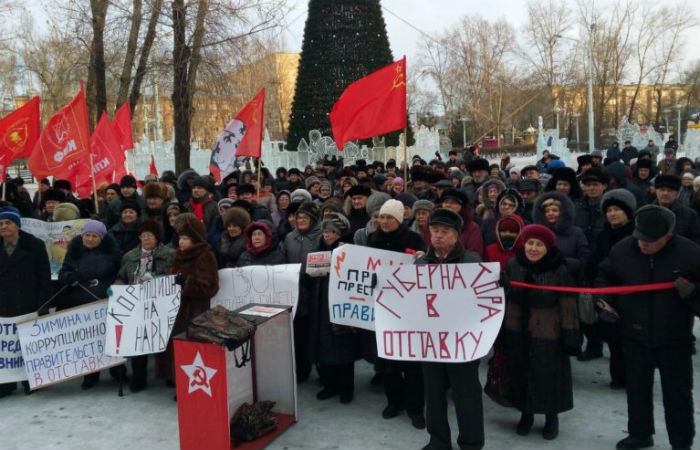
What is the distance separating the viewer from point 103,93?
57.5 feet

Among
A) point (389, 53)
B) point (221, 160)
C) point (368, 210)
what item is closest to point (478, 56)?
point (389, 53)

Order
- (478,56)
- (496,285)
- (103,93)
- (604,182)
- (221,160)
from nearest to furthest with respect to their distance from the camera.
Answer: (496,285)
(604,182)
(221,160)
(103,93)
(478,56)

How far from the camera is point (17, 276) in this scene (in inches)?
235

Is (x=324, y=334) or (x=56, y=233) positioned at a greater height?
(x=56, y=233)

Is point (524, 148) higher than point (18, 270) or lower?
higher

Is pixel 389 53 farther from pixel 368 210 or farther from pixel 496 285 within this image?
pixel 496 285

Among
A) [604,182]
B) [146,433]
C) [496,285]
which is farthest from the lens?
[604,182]

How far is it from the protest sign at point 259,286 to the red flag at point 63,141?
4.55m

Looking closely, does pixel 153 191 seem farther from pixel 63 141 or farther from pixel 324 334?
pixel 324 334

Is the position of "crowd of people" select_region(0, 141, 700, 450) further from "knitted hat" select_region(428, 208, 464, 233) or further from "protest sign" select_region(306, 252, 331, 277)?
"protest sign" select_region(306, 252, 331, 277)

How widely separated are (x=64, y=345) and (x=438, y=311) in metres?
3.72

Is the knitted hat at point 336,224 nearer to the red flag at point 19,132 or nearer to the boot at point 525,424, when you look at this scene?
the boot at point 525,424

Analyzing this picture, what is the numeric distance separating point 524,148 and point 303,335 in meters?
48.1

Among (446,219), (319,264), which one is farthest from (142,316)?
(446,219)
